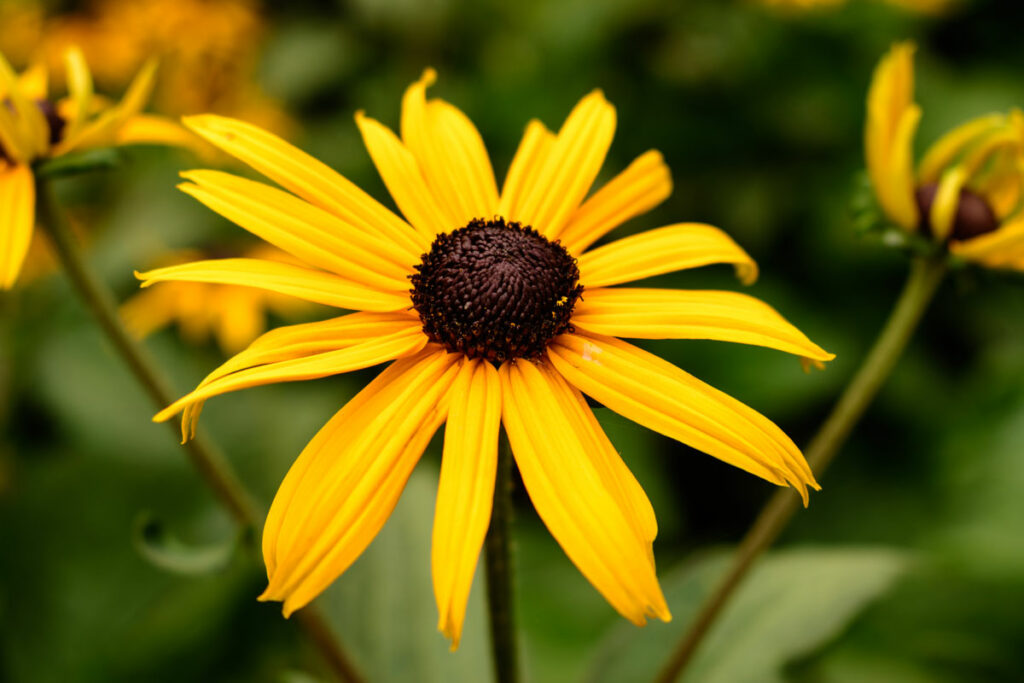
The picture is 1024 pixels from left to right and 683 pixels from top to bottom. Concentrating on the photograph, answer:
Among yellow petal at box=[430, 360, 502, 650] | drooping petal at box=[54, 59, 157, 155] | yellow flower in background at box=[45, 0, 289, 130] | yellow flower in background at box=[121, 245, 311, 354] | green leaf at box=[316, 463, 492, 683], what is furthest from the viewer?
yellow flower in background at box=[45, 0, 289, 130]

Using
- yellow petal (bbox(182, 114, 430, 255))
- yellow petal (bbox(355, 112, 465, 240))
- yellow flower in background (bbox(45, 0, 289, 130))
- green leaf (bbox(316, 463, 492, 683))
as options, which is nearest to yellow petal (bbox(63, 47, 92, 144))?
yellow petal (bbox(182, 114, 430, 255))

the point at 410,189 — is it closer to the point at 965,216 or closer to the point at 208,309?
the point at 965,216

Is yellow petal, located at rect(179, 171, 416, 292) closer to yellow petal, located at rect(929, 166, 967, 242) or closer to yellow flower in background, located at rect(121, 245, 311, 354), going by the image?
yellow petal, located at rect(929, 166, 967, 242)

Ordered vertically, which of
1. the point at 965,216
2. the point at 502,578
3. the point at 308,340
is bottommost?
the point at 502,578

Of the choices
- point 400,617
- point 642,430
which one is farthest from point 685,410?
point 642,430

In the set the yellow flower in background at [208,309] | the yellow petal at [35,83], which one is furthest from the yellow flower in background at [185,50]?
the yellow petal at [35,83]
